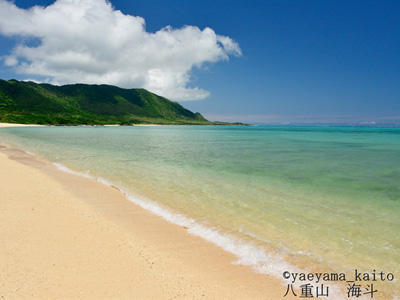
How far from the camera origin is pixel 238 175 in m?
17.0

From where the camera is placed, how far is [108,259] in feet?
19.0

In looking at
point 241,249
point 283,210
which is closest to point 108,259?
point 241,249

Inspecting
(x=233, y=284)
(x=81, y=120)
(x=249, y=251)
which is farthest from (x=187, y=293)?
(x=81, y=120)

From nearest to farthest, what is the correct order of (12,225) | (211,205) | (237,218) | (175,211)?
1. (12,225)
2. (237,218)
3. (175,211)
4. (211,205)

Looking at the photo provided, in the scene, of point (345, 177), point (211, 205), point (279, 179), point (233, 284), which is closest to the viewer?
point (233, 284)

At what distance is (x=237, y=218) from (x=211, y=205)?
66.9 inches

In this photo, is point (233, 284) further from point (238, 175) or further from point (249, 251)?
point (238, 175)

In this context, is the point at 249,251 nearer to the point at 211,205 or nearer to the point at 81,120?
the point at 211,205

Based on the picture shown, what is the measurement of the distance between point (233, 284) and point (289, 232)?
12.0ft

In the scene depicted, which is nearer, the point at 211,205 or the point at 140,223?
the point at 140,223

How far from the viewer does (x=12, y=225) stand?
7285 millimetres

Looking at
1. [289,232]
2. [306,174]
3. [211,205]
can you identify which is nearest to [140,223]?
[211,205]

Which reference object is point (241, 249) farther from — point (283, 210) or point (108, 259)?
point (283, 210)

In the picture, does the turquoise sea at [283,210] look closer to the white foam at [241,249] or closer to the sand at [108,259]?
the white foam at [241,249]
